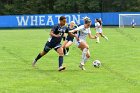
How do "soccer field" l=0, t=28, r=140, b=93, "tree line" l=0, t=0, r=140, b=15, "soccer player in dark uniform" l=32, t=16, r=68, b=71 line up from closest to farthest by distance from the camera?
"soccer field" l=0, t=28, r=140, b=93
"soccer player in dark uniform" l=32, t=16, r=68, b=71
"tree line" l=0, t=0, r=140, b=15

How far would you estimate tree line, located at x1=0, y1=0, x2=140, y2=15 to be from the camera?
7044 cm

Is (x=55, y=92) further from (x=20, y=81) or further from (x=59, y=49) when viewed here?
(x=59, y=49)

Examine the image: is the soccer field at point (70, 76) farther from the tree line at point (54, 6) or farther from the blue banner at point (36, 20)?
the tree line at point (54, 6)

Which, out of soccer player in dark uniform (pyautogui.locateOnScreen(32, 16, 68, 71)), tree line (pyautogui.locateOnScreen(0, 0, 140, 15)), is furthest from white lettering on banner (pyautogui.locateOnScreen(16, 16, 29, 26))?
soccer player in dark uniform (pyautogui.locateOnScreen(32, 16, 68, 71))

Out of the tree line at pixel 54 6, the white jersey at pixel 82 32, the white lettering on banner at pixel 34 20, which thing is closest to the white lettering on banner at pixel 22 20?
the white lettering on banner at pixel 34 20

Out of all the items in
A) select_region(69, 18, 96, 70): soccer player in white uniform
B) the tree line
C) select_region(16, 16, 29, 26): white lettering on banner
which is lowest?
select_region(16, 16, 29, 26): white lettering on banner

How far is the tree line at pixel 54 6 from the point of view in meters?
70.4

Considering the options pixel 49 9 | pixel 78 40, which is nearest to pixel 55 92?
pixel 78 40

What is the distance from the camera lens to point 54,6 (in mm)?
74188

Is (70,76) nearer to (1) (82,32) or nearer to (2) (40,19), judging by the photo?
(1) (82,32)

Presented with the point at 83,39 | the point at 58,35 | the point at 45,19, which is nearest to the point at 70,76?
the point at 58,35

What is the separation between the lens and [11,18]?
64438mm

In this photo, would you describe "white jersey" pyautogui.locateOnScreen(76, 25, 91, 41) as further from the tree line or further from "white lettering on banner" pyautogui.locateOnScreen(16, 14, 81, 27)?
the tree line

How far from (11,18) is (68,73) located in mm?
48723
